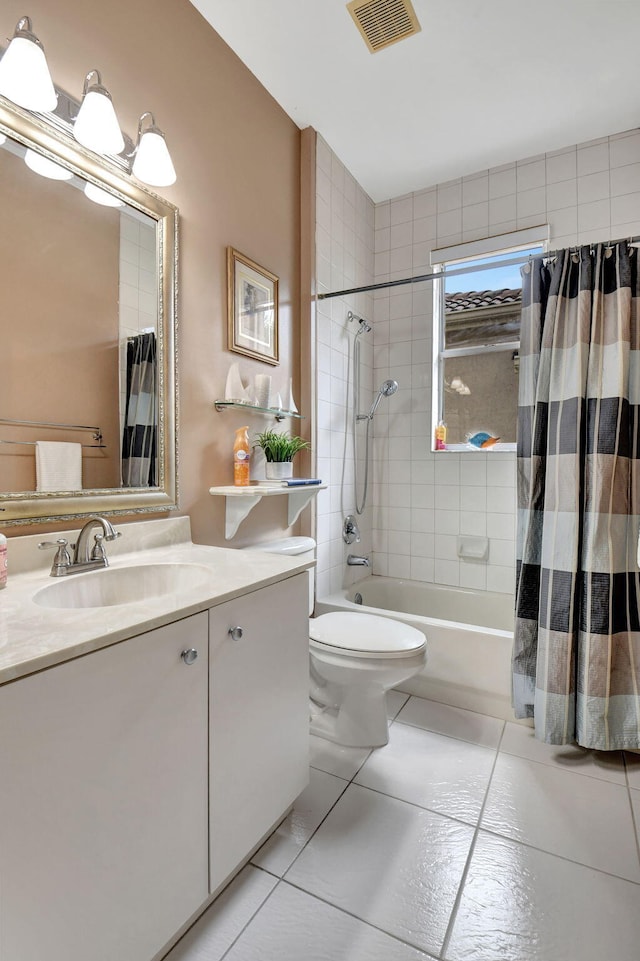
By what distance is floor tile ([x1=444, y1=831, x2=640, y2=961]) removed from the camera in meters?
0.97

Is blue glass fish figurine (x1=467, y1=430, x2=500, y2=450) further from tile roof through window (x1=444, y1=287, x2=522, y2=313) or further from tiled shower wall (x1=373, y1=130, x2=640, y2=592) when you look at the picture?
tile roof through window (x1=444, y1=287, x2=522, y2=313)

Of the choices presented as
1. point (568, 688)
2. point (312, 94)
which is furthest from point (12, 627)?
point (312, 94)

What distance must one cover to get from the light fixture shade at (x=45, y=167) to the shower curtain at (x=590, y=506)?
163 centimetres

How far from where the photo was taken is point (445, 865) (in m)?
1.18

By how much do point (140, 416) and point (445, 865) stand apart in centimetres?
151

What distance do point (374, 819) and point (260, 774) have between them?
475 millimetres

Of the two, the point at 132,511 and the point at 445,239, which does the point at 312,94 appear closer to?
the point at 445,239

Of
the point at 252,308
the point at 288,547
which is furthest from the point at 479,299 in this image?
the point at 288,547

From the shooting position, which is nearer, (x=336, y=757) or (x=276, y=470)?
(x=336, y=757)

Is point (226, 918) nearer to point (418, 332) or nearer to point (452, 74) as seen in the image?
point (418, 332)

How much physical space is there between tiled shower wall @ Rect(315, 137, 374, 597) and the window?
0.47 meters

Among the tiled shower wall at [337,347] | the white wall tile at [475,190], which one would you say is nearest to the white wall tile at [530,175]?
the white wall tile at [475,190]

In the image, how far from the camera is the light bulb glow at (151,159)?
4.33 feet

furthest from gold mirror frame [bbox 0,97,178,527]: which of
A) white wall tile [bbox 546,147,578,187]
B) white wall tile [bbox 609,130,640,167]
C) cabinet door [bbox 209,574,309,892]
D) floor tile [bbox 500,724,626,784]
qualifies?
white wall tile [bbox 609,130,640,167]
